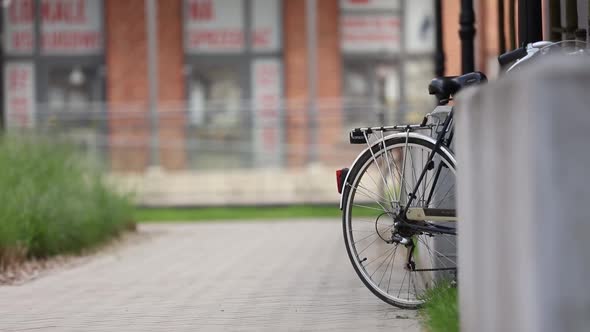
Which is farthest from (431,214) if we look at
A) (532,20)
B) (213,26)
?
(213,26)

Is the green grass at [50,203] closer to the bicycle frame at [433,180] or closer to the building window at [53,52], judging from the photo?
the bicycle frame at [433,180]

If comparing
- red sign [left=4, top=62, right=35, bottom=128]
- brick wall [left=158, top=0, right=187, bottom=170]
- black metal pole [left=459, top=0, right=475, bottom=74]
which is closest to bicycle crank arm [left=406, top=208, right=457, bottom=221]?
black metal pole [left=459, top=0, right=475, bottom=74]

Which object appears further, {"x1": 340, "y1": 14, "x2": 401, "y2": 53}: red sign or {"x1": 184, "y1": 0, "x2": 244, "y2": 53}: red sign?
{"x1": 184, "y1": 0, "x2": 244, "y2": 53}: red sign

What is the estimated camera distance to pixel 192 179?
82.0ft

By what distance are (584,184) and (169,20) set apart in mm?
25941

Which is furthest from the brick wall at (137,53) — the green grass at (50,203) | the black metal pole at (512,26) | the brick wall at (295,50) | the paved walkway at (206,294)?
the black metal pole at (512,26)

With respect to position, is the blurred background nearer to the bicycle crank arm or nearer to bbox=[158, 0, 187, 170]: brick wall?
bbox=[158, 0, 187, 170]: brick wall

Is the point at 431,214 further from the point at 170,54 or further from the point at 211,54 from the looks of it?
the point at 170,54

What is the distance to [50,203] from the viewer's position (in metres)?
11.4

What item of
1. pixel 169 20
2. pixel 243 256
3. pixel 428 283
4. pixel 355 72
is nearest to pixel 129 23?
pixel 169 20

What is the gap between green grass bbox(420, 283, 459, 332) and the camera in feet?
17.6

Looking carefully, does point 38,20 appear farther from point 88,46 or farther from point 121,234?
point 121,234

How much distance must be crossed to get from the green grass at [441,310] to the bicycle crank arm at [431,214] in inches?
13.9

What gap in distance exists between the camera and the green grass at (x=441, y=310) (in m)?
5.35
